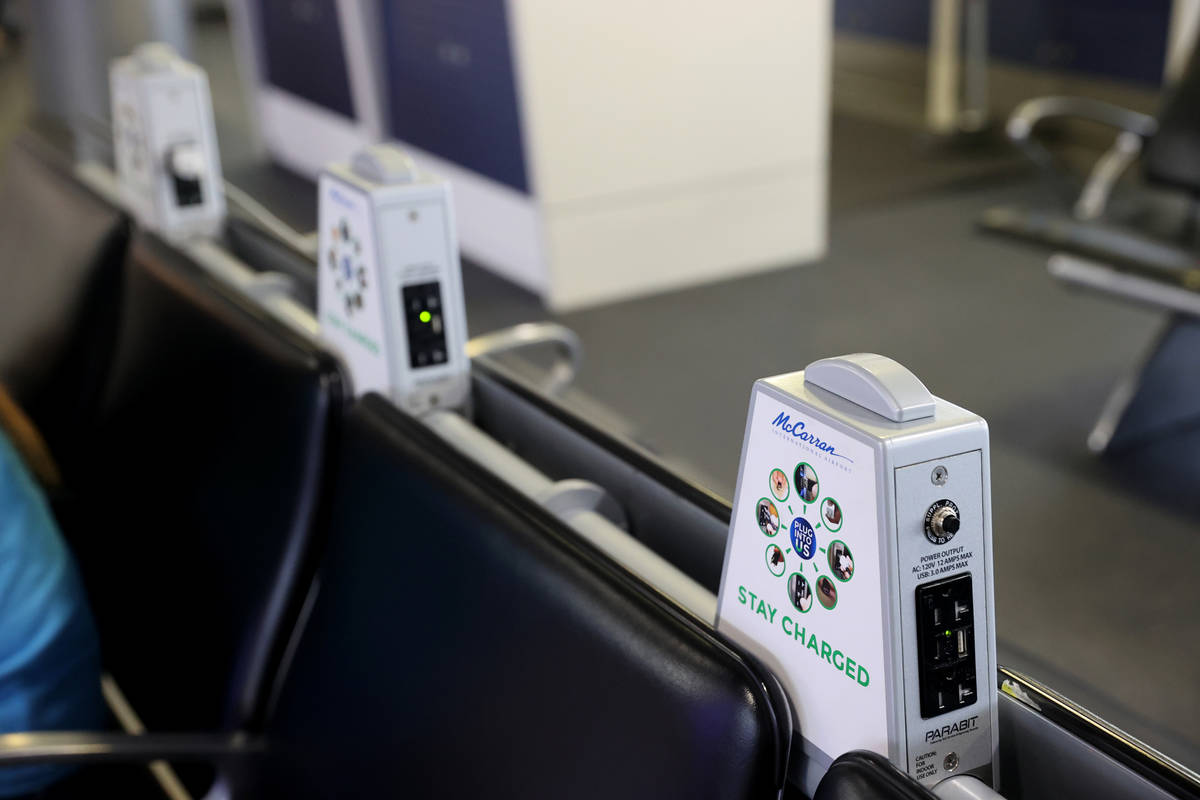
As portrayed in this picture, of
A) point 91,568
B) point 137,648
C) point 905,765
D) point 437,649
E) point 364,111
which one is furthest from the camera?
point 364,111

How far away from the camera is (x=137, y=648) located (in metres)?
1.61

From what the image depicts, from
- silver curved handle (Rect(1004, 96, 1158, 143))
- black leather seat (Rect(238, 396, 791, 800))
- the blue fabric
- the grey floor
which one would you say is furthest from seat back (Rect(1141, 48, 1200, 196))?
the blue fabric

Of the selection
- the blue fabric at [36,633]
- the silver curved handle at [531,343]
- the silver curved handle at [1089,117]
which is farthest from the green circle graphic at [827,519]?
the silver curved handle at [1089,117]

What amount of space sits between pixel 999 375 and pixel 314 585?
2461 millimetres

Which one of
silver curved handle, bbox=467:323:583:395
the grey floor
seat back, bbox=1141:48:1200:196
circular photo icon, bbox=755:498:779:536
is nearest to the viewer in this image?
circular photo icon, bbox=755:498:779:536

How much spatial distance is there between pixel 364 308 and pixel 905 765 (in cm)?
74

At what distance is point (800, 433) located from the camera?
28.5 inches

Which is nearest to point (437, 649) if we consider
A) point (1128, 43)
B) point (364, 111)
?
point (364, 111)

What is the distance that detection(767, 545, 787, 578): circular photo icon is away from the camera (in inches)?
30.1

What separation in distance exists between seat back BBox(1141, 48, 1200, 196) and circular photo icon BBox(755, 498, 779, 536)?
313 centimetres

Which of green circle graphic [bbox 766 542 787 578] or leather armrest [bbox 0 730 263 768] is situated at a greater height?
green circle graphic [bbox 766 542 787 578]

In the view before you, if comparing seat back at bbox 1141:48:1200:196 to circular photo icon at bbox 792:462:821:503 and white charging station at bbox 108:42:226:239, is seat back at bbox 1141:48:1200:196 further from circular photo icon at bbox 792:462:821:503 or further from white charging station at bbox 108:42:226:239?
circular photo icon at bbox 792:462:821:503

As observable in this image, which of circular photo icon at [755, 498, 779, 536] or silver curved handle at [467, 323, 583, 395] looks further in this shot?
silver curved handle at [467, 323, 583, 395]

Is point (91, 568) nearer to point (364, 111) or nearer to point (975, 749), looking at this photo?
point (975, 749)
